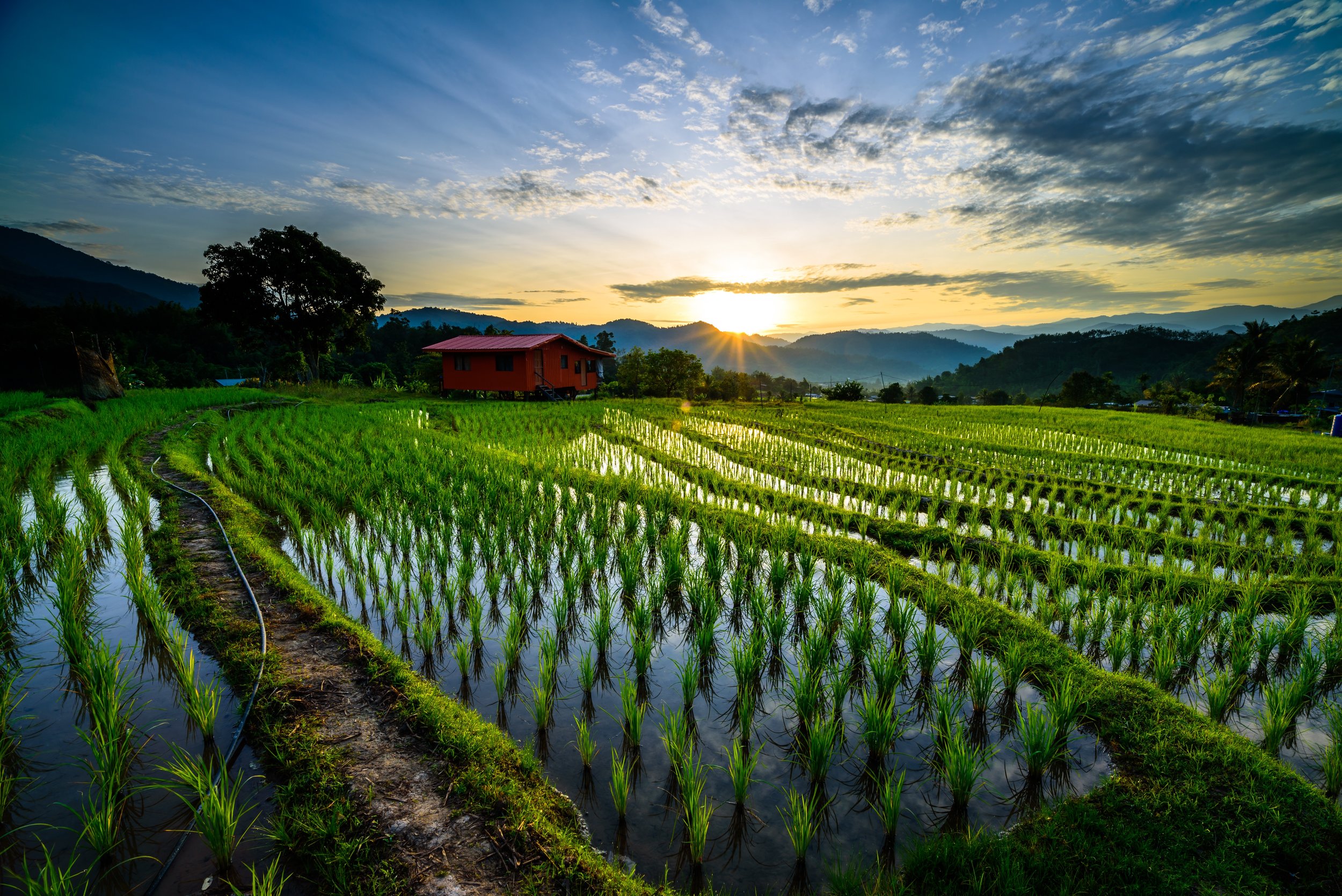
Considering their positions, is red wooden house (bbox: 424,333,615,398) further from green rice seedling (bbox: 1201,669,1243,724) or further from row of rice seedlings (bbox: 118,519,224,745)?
green rice seedling (bbox: 1201,669,1243,724)

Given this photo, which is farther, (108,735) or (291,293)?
(291,293)

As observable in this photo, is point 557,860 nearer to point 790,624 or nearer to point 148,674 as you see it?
point 790,624

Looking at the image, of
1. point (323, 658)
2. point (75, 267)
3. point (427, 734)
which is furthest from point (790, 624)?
point (75, 267)

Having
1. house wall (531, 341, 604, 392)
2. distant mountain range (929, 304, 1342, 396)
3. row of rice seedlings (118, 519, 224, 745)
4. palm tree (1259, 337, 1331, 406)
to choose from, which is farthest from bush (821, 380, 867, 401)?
distant mountain range (929, 304, 1342, 396)

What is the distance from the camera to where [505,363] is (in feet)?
80.1

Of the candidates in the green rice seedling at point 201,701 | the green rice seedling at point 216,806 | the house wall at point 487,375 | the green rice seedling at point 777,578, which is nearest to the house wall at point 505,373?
the house wall at point 487,375

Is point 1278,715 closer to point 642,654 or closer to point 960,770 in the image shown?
point 960,770

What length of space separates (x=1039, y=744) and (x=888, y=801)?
984 mm

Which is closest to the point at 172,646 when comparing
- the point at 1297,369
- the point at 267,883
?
the point at 267,883

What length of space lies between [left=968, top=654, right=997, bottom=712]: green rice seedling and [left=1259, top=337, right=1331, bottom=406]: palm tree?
40850mm

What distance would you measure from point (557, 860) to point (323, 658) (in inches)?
90.9

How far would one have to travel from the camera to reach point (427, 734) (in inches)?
109

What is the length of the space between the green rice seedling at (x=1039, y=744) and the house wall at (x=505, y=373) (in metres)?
23.3

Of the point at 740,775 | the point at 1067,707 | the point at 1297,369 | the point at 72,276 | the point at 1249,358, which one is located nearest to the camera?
the point at 740,775
